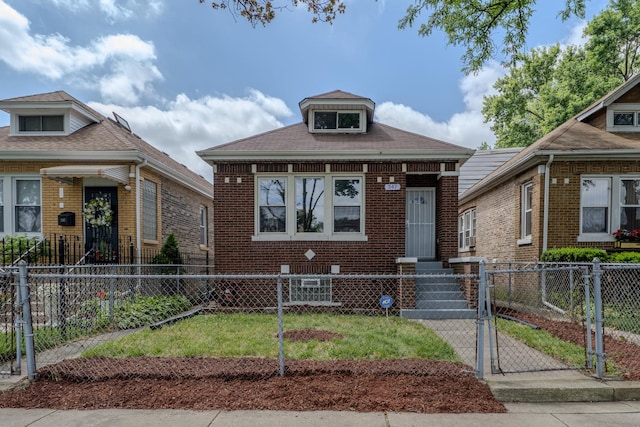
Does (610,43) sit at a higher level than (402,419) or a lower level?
higher

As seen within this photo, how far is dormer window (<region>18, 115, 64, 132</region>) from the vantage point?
11266mm

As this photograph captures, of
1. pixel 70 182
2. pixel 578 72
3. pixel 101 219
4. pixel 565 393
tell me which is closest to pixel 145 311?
pixel 101 219

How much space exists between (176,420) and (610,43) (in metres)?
25.5

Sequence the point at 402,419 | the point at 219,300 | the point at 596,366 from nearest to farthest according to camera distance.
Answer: the point at 402,419 < the point at 596,366 < the point at 219,300

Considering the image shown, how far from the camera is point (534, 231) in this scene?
10141mm

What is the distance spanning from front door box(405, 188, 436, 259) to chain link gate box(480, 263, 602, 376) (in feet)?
8.13

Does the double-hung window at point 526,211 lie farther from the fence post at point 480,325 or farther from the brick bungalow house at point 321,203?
the fence post at point 480,325

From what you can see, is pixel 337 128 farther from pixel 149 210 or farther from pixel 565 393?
pixel 565 393

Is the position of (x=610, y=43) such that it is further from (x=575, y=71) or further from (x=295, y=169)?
(x=295, y=169)

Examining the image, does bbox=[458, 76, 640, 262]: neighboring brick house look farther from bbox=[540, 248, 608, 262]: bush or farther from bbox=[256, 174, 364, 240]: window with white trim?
bbox=[256, 174, 364, 240]: window with white trim

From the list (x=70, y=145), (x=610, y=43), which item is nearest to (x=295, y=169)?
(x=70, y=145)

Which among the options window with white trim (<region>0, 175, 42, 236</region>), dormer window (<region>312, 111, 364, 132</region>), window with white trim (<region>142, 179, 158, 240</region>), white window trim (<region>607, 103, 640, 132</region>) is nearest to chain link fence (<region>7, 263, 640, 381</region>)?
window with white trim (<region>142, 179, 158, 240</region>)

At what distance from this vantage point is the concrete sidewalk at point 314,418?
3.67 m

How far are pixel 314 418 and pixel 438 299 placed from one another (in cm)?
616
